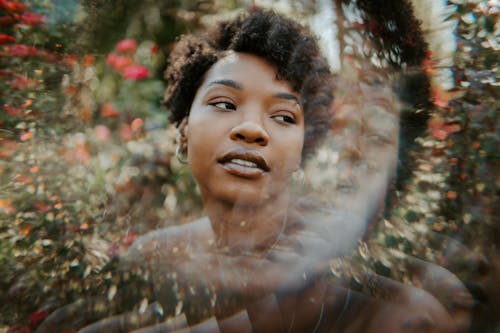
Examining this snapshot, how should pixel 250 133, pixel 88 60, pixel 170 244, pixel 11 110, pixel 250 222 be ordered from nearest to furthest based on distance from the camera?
pixel 250 133 < pixel 250 222 < pixel 11 110 < pixel 170 244 < pixel 88 60

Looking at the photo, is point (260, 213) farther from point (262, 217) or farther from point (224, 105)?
point (224, 105)

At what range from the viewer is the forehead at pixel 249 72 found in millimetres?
1138

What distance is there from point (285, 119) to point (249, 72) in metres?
0.18

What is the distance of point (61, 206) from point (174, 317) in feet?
1.82

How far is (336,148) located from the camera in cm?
135

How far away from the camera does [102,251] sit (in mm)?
1383

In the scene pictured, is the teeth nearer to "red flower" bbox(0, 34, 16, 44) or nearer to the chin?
the chin

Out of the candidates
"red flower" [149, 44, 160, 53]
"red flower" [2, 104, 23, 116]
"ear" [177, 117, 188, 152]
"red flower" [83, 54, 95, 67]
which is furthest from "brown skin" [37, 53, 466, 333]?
"red flower" [149, 44, 160, 53]

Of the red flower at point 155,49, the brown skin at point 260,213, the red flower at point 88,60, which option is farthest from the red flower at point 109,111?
the brown skin at point 260,213

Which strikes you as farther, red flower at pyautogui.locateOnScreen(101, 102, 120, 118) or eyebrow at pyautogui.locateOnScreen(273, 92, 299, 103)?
red flower at pyautogui.locateOnScreen(101, 102, 120, 118)

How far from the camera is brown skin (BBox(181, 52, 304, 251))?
1.11m

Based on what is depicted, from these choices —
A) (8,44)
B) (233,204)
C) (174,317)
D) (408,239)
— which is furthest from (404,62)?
(8,44)

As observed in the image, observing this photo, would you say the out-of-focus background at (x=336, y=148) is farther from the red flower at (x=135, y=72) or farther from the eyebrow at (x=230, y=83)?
the eyebrow at (x=230, y=83)

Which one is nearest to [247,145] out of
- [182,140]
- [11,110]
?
[182,140]
